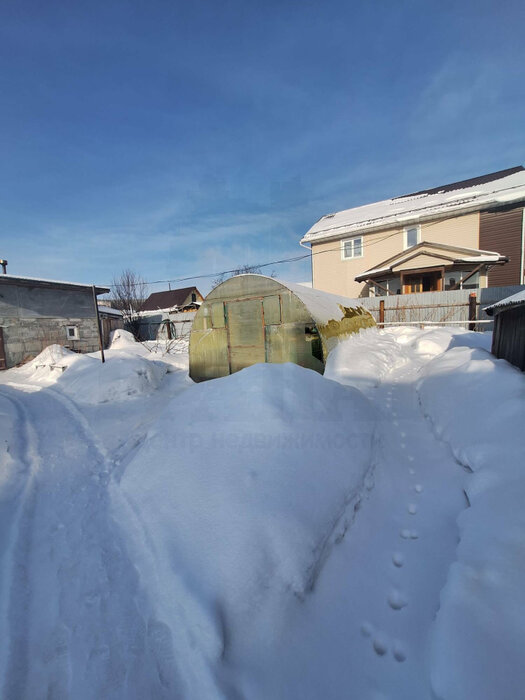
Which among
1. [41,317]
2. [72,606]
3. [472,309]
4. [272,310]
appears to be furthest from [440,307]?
[41,317]

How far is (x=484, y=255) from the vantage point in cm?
1323

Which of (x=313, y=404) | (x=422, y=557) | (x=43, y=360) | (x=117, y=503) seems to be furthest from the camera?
(x=43, y=360)

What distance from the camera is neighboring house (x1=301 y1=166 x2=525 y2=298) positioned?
13953 millimetres

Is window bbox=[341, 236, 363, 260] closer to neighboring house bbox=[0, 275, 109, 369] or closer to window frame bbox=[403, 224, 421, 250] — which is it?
window frame bbox=[403, 224, 421, 250]

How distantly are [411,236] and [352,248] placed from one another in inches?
126

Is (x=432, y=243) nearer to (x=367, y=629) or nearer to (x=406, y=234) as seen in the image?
(x=406, y=234)

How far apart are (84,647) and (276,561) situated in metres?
1.21

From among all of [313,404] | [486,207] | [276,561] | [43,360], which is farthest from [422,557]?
[486,207]

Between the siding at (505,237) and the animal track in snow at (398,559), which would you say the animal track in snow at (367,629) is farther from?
the siding at (505,237)

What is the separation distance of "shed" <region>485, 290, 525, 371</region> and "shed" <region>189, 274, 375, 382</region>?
304cm

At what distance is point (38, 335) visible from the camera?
42.2 ft

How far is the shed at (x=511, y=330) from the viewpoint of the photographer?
14.3 ft

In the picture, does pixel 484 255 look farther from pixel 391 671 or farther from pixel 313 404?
pixel 391 671

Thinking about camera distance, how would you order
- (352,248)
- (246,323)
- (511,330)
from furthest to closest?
(352,248) → (246,323) → (511,330)
